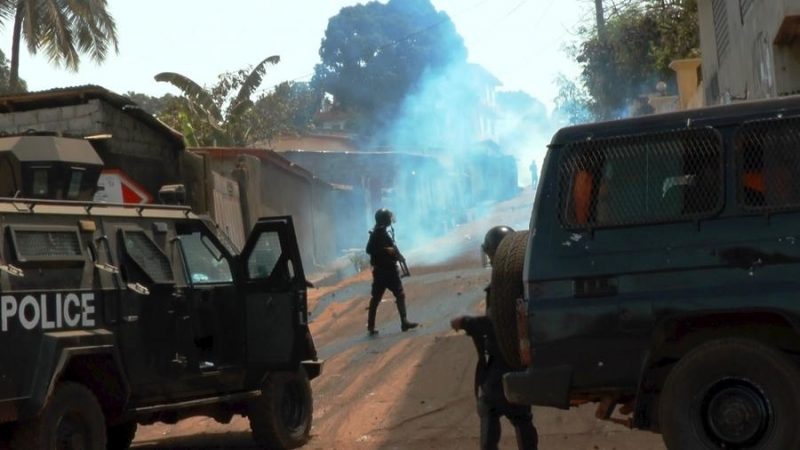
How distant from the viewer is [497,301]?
7270 millimetres

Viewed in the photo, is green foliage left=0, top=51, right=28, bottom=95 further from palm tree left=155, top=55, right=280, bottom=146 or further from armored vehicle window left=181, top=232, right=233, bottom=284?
armored vehicle window left=181, top=232, right=233, bottom=284

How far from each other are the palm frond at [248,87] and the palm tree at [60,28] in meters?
3.59

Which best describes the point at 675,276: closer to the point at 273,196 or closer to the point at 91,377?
the point at 91,377

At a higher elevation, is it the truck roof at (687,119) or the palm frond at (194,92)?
the palm frond at (194,92)

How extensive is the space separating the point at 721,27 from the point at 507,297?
520 inches

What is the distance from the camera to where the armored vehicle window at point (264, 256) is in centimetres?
1121

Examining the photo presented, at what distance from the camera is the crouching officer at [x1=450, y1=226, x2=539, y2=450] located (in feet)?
25.6

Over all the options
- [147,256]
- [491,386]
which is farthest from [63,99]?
[491,386]

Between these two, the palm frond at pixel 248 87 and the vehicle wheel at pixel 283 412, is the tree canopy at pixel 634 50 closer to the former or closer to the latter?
the palm frond at pixel 248 87

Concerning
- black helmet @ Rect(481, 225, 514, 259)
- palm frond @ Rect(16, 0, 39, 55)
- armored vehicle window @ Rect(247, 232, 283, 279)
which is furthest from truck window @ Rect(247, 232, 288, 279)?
palm frond @ Rect(16, 0, 39, 55)

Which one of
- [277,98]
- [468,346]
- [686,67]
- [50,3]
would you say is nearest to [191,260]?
[468,346]

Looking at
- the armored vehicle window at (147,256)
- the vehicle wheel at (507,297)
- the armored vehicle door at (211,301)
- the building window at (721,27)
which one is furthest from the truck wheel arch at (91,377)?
the building window at (721,27)

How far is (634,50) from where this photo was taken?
114 ft

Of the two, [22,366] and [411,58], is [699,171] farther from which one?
[411,58]
